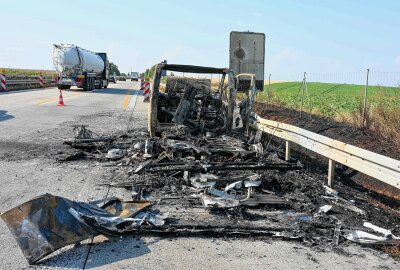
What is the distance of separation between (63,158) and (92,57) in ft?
110

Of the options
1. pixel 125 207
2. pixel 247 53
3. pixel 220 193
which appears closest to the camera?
pixel 125 207

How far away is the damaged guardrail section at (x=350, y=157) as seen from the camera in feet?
19.5

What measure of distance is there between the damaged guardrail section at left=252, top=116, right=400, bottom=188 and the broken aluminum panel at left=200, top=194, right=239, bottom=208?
205 centimetres

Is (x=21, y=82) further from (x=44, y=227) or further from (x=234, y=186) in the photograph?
(x=44, y=227)

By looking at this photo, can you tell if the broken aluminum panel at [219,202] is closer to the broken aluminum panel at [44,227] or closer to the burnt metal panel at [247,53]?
the broken aluminum panel at [44,227]

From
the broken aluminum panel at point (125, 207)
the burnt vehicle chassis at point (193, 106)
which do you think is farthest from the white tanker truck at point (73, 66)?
the broken aluminum panel at point (125, 207)

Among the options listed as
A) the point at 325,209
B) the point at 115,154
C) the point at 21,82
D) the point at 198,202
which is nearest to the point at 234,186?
the point at 198,202

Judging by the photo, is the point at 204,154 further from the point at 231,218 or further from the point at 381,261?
the point at 381,261

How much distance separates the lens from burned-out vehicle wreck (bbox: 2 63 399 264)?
180 inches

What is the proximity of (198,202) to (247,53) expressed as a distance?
1499 cm

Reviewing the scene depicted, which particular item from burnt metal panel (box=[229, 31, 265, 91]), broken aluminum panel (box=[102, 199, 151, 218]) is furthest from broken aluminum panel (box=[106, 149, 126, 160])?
burnt metal panel (box=[229, 31, 265, 91])

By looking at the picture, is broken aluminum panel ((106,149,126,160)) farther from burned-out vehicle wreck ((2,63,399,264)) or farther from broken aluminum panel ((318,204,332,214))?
broken aluminum panel ((318,204,332,214))

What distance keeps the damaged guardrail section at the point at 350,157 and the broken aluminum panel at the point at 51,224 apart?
3.40 m

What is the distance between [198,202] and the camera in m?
6.07
